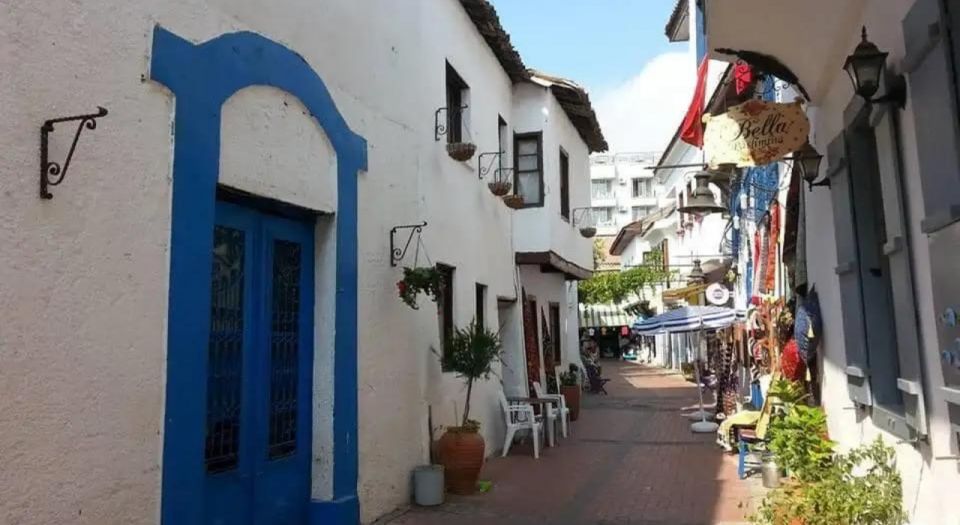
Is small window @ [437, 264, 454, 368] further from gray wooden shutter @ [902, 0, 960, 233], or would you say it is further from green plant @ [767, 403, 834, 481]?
gray wooden shutter @ [902, 0, 960, 233]

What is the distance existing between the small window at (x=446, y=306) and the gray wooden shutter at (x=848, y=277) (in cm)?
458

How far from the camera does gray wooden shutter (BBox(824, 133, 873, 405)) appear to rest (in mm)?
5547

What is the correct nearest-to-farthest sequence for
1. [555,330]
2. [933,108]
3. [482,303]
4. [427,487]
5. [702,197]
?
[933,108]
[427,487]
[702,197]
[482,303]
[555,330]

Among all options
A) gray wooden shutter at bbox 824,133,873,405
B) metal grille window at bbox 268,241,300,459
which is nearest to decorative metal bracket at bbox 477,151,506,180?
metal grille window at bbox 268,241,300,459

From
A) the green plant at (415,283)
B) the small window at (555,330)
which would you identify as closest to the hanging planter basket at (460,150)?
the green plant at (415,283)

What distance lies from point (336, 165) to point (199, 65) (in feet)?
6.13

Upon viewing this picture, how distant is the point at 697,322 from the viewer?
47.2ft

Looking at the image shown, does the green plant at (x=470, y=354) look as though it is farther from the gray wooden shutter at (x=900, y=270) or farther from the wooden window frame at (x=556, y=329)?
the wooden window frame at (x=556, y=329)

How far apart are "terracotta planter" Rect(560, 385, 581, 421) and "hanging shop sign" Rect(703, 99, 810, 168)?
9.10m

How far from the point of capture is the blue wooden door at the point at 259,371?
5434mm

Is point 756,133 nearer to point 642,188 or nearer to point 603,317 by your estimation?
point 603,317

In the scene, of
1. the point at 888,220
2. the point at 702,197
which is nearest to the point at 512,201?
the point at 702,197

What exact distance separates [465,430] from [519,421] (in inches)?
131

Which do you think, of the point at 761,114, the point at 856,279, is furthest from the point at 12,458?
the point at 761,114
